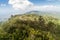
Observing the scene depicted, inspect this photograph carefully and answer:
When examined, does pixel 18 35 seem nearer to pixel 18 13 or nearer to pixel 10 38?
pixel 10 38

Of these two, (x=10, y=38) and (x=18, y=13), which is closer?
(x=10, y=38)

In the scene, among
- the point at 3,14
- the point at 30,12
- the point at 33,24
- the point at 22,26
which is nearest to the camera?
the point at 22,26

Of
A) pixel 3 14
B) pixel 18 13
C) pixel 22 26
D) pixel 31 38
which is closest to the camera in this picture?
pixel 31 38

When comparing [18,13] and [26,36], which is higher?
[18,13]

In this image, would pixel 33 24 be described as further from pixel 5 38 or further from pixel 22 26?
pixel 5 38

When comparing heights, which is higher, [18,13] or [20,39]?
[18,13]

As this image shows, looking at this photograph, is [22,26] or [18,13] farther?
[18,13]

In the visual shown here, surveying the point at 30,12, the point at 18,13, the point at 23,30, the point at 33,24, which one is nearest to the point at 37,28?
the point at 33,24

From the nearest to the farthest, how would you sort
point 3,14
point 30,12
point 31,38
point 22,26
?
point 31,38 → point 22,26 → point 3,14 → point 30,12

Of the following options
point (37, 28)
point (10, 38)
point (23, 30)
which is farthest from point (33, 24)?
point (10, 38)
